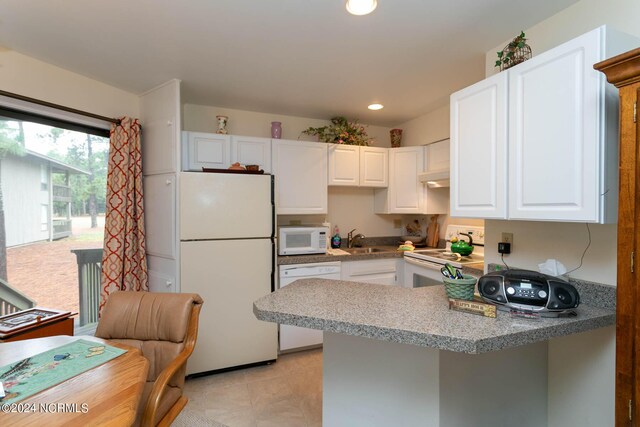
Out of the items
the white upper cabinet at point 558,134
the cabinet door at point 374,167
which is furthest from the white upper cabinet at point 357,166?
the white upper cabinet at point 558,134

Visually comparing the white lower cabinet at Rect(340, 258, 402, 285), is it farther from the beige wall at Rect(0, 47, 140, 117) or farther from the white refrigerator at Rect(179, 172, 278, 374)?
the beige wall at Rect(0, 47, 140, 117)

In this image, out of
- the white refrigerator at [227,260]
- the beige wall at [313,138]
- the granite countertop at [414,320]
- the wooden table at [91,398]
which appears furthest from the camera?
the beige wall at [313,138]

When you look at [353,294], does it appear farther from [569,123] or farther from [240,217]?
[240,217]

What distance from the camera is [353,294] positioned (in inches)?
59.9

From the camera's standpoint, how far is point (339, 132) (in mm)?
3422

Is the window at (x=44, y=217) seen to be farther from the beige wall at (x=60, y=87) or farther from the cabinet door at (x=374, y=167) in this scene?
the cabinet door at (x=374, y=167)

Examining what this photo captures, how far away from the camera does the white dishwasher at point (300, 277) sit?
290 centimetres

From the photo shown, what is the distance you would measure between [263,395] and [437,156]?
2.74m

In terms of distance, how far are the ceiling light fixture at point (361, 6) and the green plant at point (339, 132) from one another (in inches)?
71.2

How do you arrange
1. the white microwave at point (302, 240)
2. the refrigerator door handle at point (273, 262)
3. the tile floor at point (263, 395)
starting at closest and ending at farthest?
the tile floor at point (263, 395), the refrigerator door handle at point (273, 262), the white microwave at point (302, 240)

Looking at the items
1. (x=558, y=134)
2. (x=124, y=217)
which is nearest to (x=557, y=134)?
(x=558, y=134)

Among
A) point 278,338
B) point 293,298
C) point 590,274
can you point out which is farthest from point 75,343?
point 590,274

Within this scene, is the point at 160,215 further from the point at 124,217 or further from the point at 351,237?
the point at 351,237

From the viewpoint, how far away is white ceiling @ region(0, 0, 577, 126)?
161 cm
